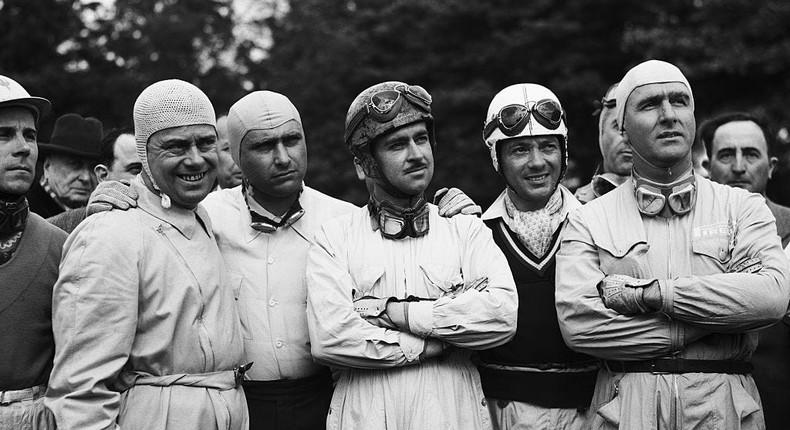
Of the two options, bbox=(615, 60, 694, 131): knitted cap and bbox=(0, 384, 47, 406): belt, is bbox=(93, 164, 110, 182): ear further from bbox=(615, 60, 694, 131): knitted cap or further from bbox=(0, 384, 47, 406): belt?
bbox=(615, 60, 694, 131): knitted cap

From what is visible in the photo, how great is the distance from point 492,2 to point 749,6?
25.0 feet

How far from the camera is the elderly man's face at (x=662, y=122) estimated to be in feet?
16.7

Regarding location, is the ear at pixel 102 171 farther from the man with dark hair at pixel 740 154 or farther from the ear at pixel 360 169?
the man with dark hair at pixel 740 154

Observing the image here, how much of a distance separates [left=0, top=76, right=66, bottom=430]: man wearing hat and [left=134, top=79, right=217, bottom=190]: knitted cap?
2.08 feet

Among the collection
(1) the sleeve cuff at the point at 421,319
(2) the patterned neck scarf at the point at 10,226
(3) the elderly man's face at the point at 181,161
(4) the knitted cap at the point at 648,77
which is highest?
(4) the knitted cap at the point at 648,77

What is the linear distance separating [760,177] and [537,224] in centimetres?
254

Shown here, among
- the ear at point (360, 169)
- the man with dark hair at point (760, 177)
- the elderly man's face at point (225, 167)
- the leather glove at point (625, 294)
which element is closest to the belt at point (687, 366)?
the leather glove at point (625, 294)

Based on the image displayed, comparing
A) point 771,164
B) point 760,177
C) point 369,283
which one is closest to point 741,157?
point 760,177

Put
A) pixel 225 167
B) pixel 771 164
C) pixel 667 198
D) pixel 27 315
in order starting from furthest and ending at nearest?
pixel 225 167 → pixel 771 164 → pixel 667 198 → pixel 27 315

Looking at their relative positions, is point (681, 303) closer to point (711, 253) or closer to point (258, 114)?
point (711, 253)

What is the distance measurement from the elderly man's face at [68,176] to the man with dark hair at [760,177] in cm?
508

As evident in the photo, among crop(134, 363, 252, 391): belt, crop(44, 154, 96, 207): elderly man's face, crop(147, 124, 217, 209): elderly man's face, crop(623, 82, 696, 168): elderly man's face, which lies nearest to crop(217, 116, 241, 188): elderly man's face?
crop(44, 154, 96, 207): elderly man's face

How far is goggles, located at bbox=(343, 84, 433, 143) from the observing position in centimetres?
525

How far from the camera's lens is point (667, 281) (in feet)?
15.4
